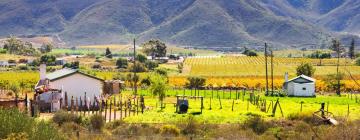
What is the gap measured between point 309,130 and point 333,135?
28.1 feet

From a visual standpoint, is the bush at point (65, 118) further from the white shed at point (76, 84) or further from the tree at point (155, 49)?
the tree at point (155, 49)

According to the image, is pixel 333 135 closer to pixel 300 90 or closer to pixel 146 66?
pixel 300 90

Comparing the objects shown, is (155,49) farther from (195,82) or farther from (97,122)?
(97,122)

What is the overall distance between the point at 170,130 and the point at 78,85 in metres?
17.9

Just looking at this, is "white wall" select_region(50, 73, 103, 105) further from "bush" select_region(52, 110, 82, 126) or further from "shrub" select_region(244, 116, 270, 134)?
"shrub" select_region(244, 116, 270, 134)

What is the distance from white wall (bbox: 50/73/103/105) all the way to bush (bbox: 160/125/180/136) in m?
16.4

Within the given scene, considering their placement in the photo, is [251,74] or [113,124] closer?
[113,124]

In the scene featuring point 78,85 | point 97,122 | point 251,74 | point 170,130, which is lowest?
point 170,130

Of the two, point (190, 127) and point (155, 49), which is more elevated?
point (155, 49)

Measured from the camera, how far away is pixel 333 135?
24578 mm

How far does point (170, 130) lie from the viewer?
106ft

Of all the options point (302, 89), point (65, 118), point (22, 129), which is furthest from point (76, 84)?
point (302, 89)

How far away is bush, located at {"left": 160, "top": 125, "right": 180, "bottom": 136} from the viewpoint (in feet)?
105

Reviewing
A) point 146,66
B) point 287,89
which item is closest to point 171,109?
point 287,89
